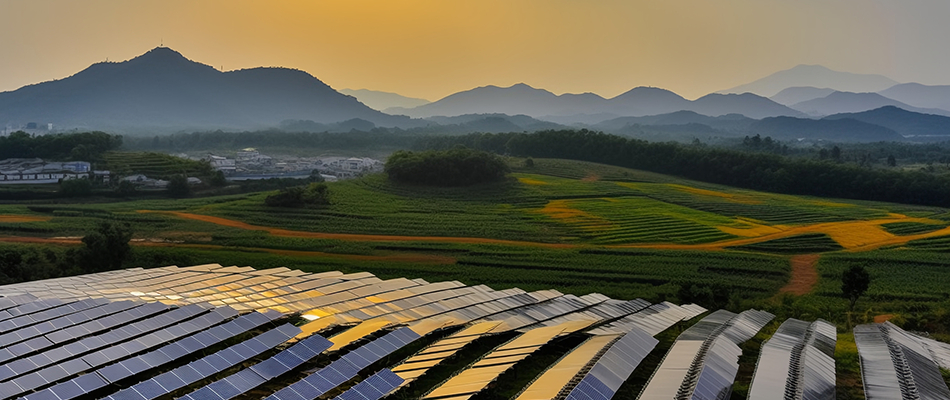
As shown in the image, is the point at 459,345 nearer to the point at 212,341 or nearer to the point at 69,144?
the point at 212,341

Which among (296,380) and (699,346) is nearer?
(296,380)

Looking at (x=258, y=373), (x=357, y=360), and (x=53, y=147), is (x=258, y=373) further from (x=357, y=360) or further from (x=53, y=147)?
(x=53, y=147)

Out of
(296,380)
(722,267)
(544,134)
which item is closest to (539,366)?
(296,380)

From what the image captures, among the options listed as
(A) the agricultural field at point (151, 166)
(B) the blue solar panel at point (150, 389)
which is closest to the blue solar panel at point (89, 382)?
(B) the blue solar panel at point (150, 389)

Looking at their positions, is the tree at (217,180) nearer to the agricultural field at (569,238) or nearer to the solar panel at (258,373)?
the agricultural field at (569,238)

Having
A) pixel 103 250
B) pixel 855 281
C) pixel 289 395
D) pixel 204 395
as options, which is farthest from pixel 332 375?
pixel 855 281
